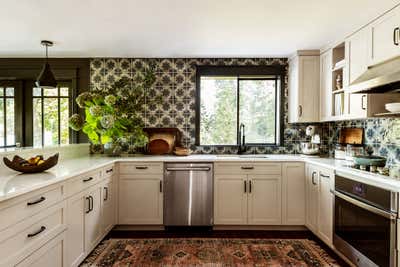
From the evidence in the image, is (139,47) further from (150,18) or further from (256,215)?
(256,215)

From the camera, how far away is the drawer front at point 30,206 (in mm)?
1337

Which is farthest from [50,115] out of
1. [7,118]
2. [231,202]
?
[231,202]

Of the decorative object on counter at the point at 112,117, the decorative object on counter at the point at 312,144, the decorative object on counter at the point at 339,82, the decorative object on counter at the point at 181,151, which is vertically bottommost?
the decorative object on counter at the point at 181,151

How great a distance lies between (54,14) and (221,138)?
2497mm

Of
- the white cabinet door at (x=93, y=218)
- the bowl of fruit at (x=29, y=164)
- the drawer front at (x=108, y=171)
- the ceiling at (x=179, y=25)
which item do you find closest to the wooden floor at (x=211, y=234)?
the white cabinet door at (x=93, y=218)

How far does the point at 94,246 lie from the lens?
99.7 inches

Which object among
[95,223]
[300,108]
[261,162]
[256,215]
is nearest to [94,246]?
[95,223]

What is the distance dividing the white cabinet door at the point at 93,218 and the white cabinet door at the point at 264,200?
1.73 metres

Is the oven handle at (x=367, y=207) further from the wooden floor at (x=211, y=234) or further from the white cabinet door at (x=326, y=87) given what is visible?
the white cabinet door at (x=326, y=87)

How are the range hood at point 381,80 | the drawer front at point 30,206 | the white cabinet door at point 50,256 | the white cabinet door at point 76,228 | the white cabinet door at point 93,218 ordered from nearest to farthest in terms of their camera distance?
the drawer front at point 30,206
the white cabinet door at point 50,256
the range hood at point 381,80
the white cabinet door at point 76,228
the white cabinet door at point 93,218

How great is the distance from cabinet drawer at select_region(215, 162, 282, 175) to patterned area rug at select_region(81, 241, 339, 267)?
778mm

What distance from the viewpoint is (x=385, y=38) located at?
7.22ft

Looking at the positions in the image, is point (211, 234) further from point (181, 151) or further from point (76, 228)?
point (76, 228)

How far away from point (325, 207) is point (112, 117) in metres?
2.63
